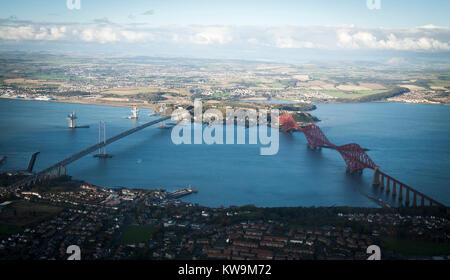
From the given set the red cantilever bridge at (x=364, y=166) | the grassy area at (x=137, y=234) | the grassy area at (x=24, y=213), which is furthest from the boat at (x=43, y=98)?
the grassy area at (x=137, y=234)

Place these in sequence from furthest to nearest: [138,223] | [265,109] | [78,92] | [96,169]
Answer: [78,92]
[265,109]
[96,169]
[138,223]

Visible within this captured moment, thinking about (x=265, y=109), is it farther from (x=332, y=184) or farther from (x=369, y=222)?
(x=369, y=222)

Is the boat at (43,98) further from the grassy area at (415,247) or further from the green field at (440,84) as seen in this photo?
the green field at (440,84)

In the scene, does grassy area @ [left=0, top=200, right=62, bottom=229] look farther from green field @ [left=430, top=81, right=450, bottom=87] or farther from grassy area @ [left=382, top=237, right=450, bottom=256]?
green field @ [left=430, top=81, right=450, bottom=87]

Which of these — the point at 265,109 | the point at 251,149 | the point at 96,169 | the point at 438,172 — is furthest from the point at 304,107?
the point at 96,169

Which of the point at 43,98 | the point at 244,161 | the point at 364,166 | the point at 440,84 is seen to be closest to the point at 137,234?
the point at 244,161

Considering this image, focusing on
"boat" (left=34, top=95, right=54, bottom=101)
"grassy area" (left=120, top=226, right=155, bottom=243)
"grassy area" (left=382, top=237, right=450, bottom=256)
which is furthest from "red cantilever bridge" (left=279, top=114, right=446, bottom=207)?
"boat" (left=34, top=95, right=54, bottom=101)
